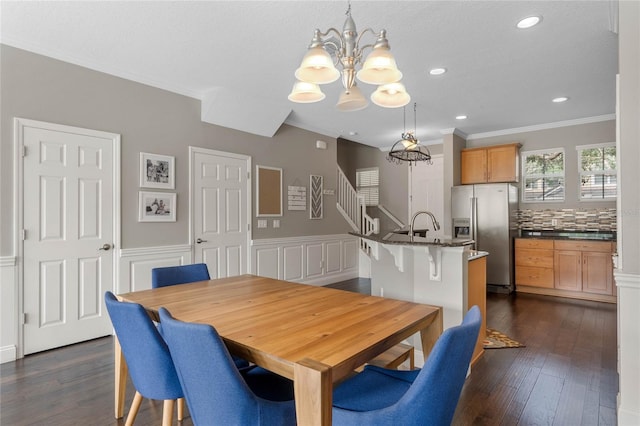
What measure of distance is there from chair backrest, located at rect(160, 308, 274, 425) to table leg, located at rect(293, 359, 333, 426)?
0.65 feet

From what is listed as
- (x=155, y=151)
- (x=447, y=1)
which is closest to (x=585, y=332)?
(x=447, y=1)

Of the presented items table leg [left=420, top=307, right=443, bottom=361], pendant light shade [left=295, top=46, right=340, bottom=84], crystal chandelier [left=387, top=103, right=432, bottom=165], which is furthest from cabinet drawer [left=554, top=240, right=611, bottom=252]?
pendant light shade [left=295, top=46, right=340, bottom=84]

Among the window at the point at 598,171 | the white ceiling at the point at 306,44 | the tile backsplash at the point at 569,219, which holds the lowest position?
the tile backsplash at the point at 569,219

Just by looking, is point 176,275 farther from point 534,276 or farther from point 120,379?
point 534,276

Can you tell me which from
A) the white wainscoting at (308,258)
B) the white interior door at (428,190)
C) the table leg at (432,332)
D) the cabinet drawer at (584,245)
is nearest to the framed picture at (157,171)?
the white wainscoting at (308,258)

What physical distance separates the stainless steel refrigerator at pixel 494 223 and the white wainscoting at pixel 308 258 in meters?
2.12

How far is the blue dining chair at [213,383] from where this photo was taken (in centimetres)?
117

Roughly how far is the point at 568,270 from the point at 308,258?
3.91 metres

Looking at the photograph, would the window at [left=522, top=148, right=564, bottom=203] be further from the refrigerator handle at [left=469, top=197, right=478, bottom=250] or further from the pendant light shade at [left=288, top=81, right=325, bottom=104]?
the pendant light shade at [left=288, top=81, right=325, bottom=104]

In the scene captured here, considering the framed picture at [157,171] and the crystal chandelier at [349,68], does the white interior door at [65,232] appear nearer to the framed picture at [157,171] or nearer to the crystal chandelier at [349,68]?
the framed picture at [157,171]

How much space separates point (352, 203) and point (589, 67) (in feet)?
13.6

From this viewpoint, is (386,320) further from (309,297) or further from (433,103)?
(433,103)

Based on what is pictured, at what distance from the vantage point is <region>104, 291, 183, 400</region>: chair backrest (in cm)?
154

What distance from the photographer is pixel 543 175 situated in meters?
5.84
